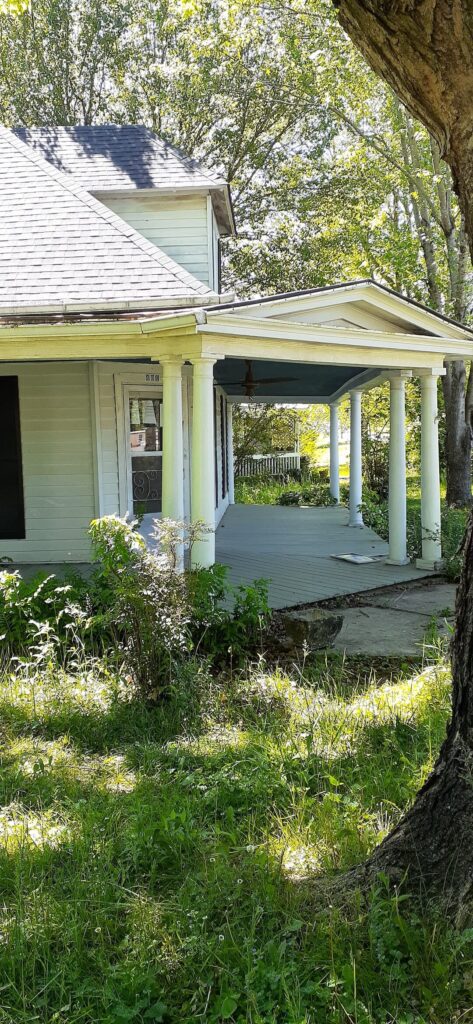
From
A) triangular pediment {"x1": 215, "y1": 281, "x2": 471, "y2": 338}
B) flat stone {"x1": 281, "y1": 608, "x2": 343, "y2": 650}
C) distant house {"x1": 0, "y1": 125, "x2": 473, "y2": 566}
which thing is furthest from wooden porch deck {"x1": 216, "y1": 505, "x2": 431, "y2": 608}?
triangular pediment {"x1": 215, "y1": 281, "x2": 471, "y2": 338}

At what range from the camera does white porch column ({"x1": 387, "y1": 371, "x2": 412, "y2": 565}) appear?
9953 mm

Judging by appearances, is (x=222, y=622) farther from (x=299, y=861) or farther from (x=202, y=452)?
(x=299, y=861)

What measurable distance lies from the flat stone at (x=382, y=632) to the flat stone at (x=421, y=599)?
178mm

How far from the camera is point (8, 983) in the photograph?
7.92 feet

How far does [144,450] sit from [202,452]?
321 cm

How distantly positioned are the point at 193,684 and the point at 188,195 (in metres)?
8.31

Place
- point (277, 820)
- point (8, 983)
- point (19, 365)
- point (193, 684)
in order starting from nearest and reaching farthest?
1. point (8, 983)
2. point (277, 820)
3. point (193, 684)
4. point (19, 365)

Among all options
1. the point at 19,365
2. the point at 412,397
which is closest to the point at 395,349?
the point at 19,365

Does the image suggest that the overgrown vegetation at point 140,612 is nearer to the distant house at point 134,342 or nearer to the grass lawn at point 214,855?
the grass lawn at point 214,855

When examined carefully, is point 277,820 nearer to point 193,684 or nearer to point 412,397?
point 193,684

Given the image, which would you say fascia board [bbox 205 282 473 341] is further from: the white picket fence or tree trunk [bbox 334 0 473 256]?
the white picket fence

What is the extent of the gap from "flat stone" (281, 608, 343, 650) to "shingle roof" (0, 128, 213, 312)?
3186 millimetres

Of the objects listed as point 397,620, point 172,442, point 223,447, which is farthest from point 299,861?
point 223,447

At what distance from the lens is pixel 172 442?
7.36m
